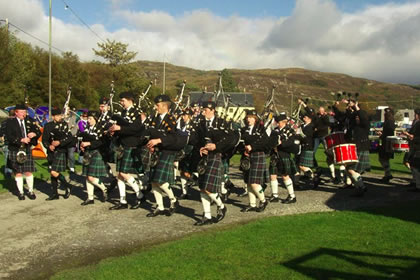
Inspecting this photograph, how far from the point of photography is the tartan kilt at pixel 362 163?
8922 millimetres

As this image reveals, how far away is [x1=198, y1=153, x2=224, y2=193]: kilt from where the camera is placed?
650cm

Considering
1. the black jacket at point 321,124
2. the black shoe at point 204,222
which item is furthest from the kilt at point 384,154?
the black shoe at point 204,222

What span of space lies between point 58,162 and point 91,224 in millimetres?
2542

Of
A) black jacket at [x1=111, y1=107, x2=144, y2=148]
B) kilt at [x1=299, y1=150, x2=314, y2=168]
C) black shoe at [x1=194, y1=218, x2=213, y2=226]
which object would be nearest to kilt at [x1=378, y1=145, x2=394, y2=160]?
kilt at [x1=299, y1=150, x2=314, y2=168]

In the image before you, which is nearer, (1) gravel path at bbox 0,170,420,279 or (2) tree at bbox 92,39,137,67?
(1) gravel path at bbox 0,170,420,279

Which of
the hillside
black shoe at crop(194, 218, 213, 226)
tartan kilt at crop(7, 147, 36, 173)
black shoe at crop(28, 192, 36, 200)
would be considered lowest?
black shoe at crop(28, 192, 36, 200)

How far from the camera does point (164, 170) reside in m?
6.96

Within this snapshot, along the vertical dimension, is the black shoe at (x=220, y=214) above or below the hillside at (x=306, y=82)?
below

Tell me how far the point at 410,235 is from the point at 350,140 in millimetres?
3602

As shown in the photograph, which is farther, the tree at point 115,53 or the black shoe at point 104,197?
the tree at point 115,53

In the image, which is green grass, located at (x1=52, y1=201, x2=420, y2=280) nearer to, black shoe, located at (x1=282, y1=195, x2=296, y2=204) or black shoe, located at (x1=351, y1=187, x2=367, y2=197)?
black shoe, located at (x1=282, y1=195, x2=296, y2=204)

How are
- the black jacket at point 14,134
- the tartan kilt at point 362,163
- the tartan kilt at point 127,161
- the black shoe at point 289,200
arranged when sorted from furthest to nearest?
the tartan kilt at point 362,163, the black jacket at point 14,134, the black shoe at point 289,200, the tartan kilt at point 127,161

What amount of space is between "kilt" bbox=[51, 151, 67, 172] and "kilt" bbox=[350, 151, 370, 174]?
20.2 feet

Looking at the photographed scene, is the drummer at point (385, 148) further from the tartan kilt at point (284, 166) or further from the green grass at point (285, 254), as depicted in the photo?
the green grass at point (285, 254)
